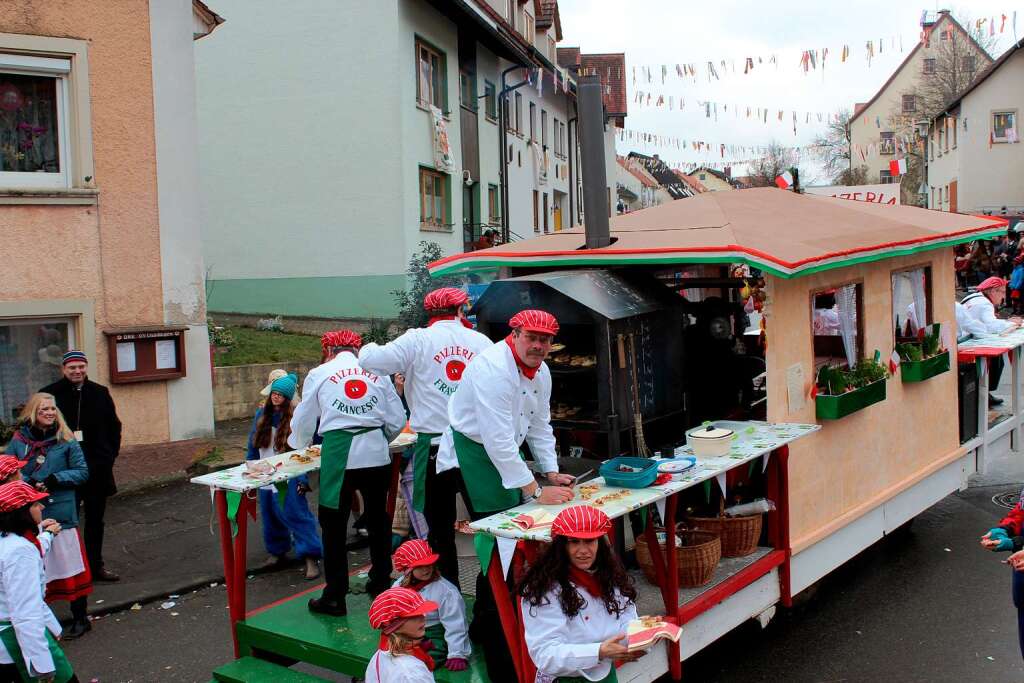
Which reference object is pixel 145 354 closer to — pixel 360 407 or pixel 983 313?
pixel 360 407

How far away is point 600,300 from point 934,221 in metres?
3.82

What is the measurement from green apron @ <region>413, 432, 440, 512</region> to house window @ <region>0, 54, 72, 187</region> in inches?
282

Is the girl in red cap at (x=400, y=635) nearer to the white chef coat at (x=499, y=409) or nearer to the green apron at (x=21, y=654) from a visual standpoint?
the white chef coat at (x=499, y=409)

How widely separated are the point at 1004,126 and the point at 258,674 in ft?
123

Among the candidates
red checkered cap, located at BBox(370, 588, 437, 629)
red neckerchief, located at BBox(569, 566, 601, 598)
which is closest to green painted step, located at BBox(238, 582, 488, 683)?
red checkered cap, located at BBox(370, 588, 437, 629)

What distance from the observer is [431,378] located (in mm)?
5090

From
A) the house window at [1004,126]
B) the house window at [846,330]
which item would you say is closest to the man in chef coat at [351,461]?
the house window at [846,330]

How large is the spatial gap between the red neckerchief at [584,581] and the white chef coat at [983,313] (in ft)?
23.9

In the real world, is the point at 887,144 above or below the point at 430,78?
above

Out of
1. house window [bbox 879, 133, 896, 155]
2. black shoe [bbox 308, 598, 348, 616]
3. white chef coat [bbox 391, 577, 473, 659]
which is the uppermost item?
house window [bbox 879, 133, 896, 155]

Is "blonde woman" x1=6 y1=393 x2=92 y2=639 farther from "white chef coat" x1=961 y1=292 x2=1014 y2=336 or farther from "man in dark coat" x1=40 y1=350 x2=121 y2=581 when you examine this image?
"white chef coat" x1=961 y1=292 x2=1014 y2=336

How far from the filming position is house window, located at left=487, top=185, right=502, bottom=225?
24.0 m

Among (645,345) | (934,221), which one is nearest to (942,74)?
(934,221)

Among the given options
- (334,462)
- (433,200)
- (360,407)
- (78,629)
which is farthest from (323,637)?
(433,200)
